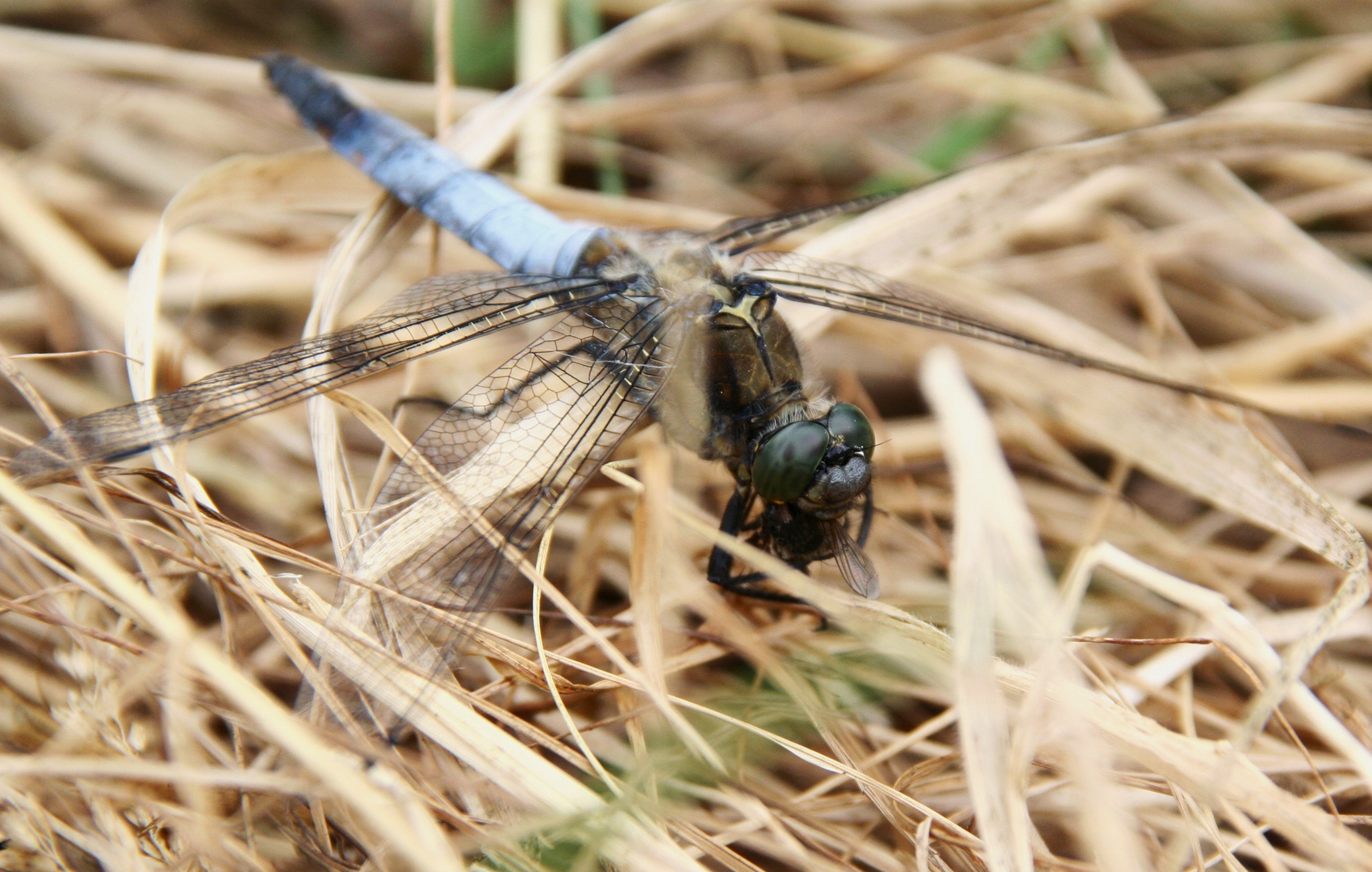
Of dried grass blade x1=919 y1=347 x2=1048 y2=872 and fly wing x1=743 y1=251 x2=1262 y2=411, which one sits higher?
fly wing x1=743 y1=251 x2=1262 y2=411

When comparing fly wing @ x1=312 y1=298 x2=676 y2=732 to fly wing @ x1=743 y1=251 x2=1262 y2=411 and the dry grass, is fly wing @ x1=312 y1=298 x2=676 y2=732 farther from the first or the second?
fly wing @ x1=743 y1=251 x2=1262 y2=411

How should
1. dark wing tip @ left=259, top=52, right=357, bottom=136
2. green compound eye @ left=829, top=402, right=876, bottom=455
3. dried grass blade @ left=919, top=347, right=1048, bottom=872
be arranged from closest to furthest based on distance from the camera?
dried grass blade @ left=919, top=347, right=1048, bottom=872 < green compound eye @ left=829, top=402, right=876, bottom=455 < dark wing tip @ left=259, top=52, right=357, bottom=136

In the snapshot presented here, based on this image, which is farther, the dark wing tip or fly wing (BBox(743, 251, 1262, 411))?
the dark wing tip

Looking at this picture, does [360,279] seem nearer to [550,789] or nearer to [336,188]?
[336,188]

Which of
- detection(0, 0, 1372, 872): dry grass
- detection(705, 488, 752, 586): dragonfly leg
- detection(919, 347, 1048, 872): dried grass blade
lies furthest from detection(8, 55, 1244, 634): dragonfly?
detection(919, 347, 1048, 872): dried grass blade

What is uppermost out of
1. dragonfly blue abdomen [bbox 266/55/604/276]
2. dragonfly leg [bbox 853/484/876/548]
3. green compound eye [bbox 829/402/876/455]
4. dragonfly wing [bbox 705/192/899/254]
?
dragonfly wing [bbox 705/192/899/254]

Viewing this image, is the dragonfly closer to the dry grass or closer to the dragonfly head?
the dragonfly head

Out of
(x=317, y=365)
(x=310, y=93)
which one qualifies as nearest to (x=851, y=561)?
(x=317, y=365)

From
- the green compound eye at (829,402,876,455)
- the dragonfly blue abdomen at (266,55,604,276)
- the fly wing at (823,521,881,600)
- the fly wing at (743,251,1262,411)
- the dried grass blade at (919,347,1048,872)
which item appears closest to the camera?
the dried grass blade at (919,347,1048,872)

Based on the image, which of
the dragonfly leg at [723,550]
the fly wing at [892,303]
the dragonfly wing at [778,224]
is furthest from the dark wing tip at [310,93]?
the dragonfly leg at [723,550]
